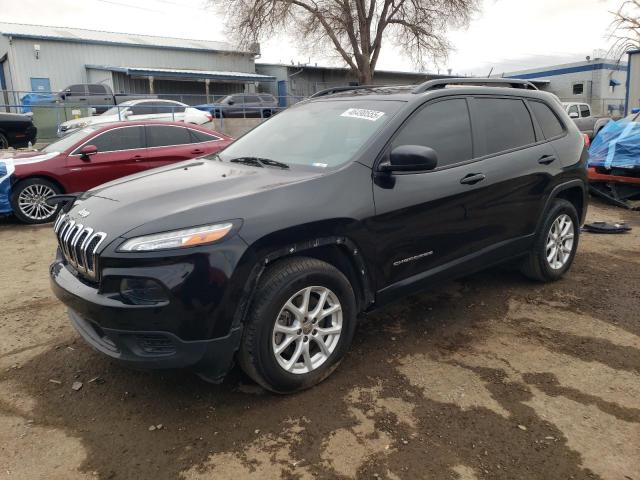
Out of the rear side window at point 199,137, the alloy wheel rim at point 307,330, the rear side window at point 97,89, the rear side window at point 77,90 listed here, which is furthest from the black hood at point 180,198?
the rear side window at point 97,89

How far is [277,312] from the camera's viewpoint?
8.95 feet

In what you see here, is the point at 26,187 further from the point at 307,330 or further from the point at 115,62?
the point at 115,62

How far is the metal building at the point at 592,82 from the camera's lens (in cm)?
3334

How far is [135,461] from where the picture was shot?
2451mm

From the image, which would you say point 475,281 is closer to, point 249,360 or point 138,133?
point 249,360

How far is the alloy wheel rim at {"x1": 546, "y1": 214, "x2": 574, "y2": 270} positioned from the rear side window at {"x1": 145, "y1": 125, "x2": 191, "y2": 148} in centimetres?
616

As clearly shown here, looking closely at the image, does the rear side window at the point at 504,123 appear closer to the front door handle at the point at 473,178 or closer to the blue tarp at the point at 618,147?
the front door handle at the point at 473,178

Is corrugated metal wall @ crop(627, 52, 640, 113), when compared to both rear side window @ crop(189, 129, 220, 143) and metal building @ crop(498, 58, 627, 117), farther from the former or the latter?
rear side window @ crop(189, 129, 220, 143)

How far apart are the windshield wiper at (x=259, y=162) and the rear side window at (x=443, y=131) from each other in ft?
2.53

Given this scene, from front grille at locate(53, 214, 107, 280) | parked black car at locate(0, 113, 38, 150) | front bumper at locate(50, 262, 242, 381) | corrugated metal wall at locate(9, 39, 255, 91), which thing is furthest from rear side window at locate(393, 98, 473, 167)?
corrugated metal wall at locate(9, 39, 255, 91)

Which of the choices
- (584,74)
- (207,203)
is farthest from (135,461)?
(584,74)

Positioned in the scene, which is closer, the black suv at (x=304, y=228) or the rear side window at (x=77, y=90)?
the black suv at (x=304, y=228)

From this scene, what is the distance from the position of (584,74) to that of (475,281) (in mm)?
36423

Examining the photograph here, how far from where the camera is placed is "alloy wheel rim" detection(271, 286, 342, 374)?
2840 millimetres
